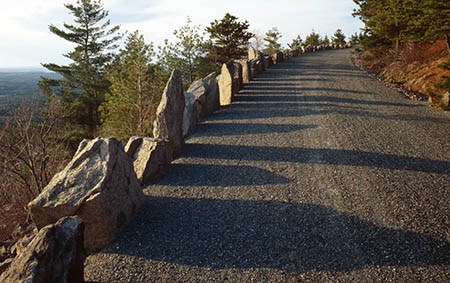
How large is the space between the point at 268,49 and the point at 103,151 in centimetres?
5017

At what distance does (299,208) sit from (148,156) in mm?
3417

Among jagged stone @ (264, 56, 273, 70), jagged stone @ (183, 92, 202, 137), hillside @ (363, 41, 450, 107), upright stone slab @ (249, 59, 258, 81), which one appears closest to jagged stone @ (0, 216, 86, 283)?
jagged stone @ (183, 92, 202, 137)

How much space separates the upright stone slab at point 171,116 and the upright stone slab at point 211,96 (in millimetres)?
3492

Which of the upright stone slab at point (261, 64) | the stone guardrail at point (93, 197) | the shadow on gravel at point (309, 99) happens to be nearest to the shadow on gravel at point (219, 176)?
the stone guardrail at point (93, 197)

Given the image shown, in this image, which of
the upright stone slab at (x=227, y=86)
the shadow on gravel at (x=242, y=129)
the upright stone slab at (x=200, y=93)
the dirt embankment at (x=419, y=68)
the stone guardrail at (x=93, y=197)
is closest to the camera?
the stone guardrail at (x=93, y=197)

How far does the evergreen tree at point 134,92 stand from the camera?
59.5 feet

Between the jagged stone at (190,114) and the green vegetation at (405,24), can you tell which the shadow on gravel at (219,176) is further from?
the green vegetation at (405,24)

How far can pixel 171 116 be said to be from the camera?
8523 mm

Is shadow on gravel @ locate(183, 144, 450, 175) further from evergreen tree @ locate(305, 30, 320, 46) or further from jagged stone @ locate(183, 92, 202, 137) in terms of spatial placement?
evergreen tree @ locate(305, 30, 320, 46)

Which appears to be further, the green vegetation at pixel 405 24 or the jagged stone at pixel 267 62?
the jagged stone at pixel 267 62

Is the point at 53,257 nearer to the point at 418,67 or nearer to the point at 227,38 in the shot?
the point at 418,67

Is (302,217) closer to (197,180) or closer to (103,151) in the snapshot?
(197,180)

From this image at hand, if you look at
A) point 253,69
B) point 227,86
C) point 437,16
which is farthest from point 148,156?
point 253,69

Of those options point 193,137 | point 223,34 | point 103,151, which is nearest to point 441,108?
point 193,137
